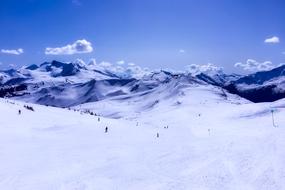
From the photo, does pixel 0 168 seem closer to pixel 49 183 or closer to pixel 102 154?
pixel 49 183

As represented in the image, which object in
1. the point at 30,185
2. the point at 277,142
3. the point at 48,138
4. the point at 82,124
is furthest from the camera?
the point at 82,124

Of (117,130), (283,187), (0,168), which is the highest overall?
(117,130)

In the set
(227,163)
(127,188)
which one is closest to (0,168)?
(127,188)

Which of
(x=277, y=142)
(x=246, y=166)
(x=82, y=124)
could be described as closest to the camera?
(x=246, y=166)

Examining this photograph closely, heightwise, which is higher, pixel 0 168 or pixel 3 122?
pixel 3 122

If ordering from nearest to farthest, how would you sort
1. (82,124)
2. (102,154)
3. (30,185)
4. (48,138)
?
1. (30,185)
2. (102,154)
3. (48,138)
4. (82,124)

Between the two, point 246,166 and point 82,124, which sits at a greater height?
point 82,124

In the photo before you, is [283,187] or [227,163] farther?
[227,163]

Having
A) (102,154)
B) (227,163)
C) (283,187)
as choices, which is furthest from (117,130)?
(283,187)

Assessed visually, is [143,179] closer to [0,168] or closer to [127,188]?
[127,188]
